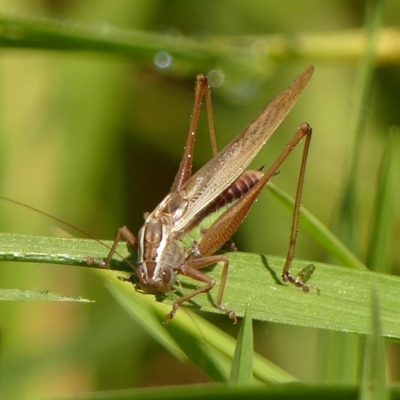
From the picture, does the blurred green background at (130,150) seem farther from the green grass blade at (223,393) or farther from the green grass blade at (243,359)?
the green grass blade at (223,393)

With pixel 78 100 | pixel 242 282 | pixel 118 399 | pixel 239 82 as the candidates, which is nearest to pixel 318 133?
pixel 239 82

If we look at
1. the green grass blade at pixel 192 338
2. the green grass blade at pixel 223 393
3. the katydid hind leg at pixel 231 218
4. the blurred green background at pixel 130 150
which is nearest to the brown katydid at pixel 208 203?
the katydid hind leg at pixel 231 218

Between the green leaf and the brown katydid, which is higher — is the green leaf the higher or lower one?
the lower one

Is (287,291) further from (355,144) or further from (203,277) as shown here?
(355,144)

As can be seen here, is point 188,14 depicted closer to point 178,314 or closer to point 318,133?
point 318,133

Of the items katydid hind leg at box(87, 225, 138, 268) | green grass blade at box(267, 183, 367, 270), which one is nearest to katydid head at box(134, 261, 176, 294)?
katydid hind leg at box(87, 225, 138, 268)

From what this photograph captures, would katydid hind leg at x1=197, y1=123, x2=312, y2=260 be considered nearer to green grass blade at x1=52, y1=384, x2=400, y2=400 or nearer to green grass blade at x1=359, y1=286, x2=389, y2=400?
green grass blade at x1=359, y1=286, x2=389, y2=400
